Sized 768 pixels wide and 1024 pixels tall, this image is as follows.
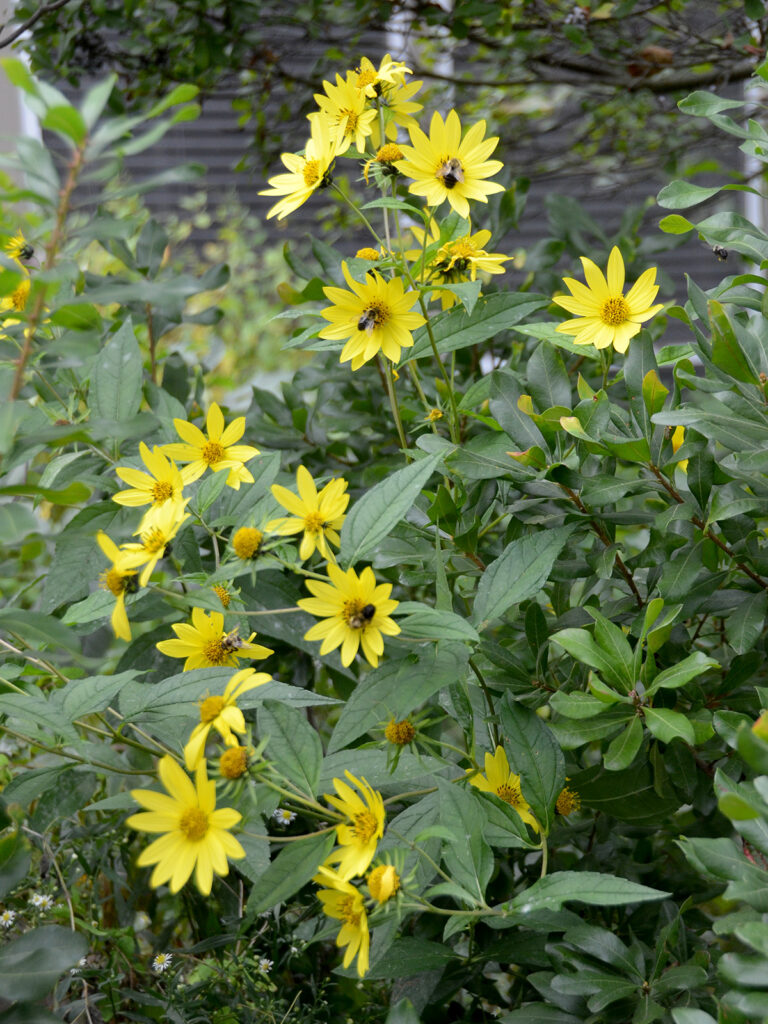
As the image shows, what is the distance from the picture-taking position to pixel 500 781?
762mm

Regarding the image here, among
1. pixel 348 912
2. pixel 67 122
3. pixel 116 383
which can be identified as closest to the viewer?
pixel 67 122

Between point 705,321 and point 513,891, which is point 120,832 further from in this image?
point 705,321

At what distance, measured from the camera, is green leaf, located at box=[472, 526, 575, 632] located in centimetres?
70

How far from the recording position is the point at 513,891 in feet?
2.84

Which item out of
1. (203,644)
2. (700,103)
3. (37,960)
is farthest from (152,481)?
(700,103)

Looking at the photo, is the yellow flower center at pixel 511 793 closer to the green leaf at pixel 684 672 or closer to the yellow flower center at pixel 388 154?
the green leaf at pixel 684 672

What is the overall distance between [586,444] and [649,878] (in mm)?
472

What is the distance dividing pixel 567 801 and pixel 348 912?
265 millimetres

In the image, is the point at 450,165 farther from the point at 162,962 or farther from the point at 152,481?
the point at 162,962

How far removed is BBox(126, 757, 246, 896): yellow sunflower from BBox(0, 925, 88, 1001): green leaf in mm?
127

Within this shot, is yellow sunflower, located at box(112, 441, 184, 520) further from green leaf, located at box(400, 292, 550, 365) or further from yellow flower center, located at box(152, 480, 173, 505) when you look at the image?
green leaf, located at box(400, 292, 550, 365)

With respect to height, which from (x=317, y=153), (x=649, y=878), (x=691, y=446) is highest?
(x=317, y=153)

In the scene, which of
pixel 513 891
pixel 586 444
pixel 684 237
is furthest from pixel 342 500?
pixel 684 237

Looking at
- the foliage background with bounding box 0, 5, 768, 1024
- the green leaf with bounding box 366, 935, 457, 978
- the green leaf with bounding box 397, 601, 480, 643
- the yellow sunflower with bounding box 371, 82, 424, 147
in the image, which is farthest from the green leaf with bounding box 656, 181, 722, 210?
the green leaf with bounding box 366, 935, 457, 978
